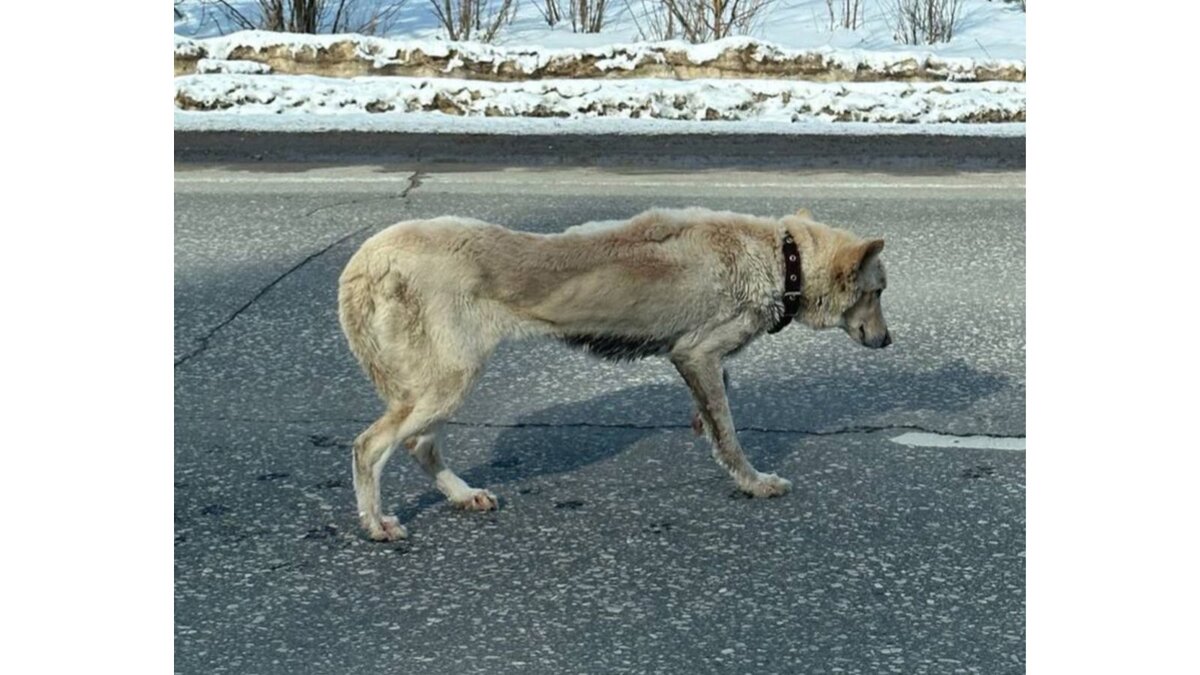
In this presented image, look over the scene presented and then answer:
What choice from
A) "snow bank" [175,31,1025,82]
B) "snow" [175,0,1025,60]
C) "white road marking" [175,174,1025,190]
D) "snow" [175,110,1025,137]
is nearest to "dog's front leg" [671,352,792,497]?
"white road marking" [175,174,1025,190]

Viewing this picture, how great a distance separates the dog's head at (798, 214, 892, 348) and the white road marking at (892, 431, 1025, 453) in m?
0.43

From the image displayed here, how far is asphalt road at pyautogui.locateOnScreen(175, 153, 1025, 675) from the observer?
4.17 meters

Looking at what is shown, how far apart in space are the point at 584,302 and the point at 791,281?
722 millimetres

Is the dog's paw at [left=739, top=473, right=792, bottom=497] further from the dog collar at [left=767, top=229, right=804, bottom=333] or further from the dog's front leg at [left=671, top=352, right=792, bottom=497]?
the dog collar at [left=767, top=229, right=804, bottom=333]

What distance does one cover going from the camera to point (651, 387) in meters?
6.20

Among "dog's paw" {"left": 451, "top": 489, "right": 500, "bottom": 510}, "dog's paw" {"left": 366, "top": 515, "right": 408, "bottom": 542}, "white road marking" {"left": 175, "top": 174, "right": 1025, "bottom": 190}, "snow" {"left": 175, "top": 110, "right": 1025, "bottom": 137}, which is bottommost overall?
"dog's paw" {"left": 366, "top": 515, "right": 408, "bottom": 542}

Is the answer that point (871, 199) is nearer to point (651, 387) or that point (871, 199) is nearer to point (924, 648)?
point (651, 387)

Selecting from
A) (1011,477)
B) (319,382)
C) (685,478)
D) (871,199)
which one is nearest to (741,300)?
(685,478)

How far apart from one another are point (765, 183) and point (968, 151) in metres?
1.75

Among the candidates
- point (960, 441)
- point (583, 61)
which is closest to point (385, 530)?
point (960, 441)

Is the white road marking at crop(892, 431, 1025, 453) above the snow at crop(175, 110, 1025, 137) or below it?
below

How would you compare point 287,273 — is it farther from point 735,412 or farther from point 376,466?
point 376,466


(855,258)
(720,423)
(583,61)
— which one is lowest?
(720,423)

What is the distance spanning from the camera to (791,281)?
5246 millimetres
